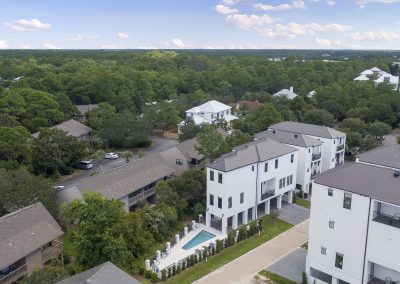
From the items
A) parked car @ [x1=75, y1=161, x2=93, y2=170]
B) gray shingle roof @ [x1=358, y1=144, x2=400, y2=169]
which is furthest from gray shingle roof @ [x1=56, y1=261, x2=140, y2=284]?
parked car @ [x1=75, y1=161, x2=93, y2=170]

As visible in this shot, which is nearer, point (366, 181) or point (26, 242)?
point (366, 181)

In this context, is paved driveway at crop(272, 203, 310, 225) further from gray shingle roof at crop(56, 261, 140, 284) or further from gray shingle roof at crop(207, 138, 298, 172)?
gray shingle roof at crop(56, 261, 140, 284)

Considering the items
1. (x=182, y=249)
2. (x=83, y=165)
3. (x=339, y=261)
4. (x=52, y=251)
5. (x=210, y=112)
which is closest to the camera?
(x=339, y=261)

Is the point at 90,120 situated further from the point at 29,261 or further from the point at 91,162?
the point at 29,261

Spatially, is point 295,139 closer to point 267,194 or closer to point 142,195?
point 267,194

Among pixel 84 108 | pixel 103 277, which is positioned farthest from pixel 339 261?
pixel 84 108

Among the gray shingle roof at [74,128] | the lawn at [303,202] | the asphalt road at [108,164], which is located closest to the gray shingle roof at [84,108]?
the gray shingle roof at [74,128]

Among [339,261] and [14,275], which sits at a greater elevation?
[339,261]

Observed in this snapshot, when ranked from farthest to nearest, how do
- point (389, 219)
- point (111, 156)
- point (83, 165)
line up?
point (111, 156)
point (83, 165)
point (389, 219)
